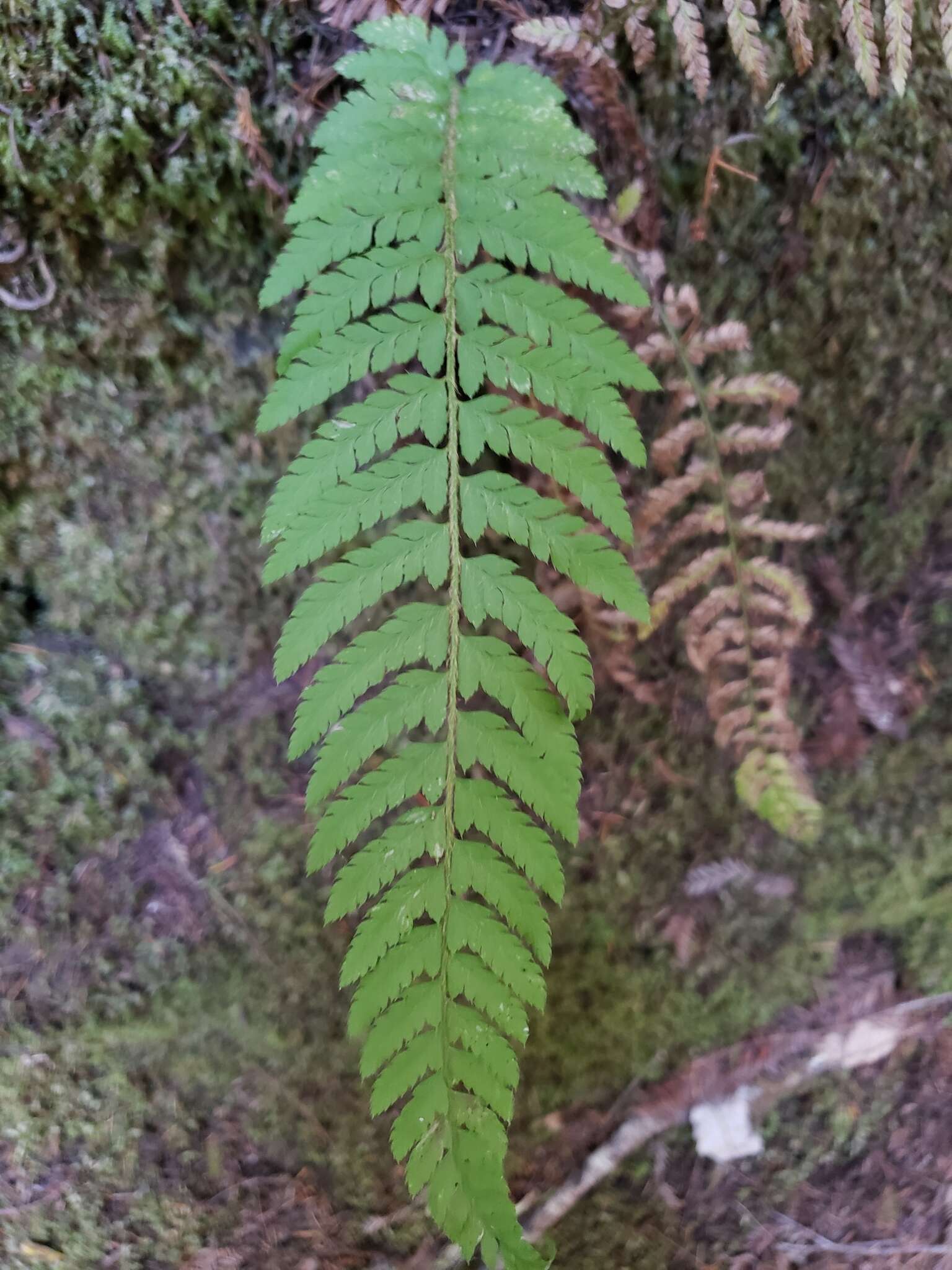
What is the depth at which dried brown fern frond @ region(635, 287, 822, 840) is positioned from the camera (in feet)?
6.23

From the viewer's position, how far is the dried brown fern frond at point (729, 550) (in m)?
1.90

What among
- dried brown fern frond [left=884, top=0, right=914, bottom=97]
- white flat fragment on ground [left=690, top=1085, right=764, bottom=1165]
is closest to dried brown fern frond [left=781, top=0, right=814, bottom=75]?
dried brown fern frond [left=884, top=0, right=914, bottom=97]

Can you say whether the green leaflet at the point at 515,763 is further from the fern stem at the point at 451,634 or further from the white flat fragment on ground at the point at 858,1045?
the white flat fragment on ground at the point at 858,1045

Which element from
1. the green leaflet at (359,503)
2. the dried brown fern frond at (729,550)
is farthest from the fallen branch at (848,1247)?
the green leaflet at (359,503)

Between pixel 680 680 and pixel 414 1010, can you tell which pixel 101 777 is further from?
pixel 680 680

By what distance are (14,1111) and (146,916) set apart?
2.23 feet

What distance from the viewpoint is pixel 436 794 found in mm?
1367

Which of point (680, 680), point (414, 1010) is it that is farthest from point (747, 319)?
point (414, 1010)

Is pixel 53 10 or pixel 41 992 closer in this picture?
pixel 53 10

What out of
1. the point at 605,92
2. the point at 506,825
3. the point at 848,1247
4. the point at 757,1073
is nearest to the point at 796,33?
the point at 605,92

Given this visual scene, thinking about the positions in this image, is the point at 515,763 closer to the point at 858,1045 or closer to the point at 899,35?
the point at 899,35

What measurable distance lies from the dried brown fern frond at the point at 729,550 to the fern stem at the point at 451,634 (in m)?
0.62

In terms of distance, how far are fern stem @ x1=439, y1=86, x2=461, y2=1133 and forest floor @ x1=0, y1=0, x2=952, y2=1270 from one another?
0.67 metres

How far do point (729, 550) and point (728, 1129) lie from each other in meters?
2.02
